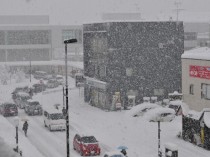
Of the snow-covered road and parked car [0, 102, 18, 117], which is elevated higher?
parked car [0, 102, 18, 117]

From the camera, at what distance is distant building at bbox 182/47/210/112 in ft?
103

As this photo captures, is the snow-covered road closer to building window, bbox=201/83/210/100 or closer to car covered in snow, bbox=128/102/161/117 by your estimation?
car covered in snow, bbox=128/102/161/117

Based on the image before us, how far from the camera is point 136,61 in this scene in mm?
52094

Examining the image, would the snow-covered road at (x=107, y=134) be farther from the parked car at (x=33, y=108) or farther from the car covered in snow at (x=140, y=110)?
the parked car at (x=33, y=108)

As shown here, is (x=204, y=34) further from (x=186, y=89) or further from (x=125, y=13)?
(x=186, y=89)

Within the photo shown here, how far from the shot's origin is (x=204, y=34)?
12038 cm

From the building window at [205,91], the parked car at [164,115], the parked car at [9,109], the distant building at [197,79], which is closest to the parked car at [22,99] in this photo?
the parked car at [9,109]

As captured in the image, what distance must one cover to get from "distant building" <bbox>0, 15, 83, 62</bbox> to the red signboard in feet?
261

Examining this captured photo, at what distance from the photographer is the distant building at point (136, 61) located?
51.2 metres

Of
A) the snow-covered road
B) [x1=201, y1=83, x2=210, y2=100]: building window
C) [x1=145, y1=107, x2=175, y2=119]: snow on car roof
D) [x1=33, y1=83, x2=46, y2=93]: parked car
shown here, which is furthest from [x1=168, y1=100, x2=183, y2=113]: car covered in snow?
[x1=33, y1=83, x2=46, y2=93]: parked car

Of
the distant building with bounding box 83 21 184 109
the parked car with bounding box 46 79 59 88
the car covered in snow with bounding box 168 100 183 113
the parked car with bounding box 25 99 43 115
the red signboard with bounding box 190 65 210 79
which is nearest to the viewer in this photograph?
the red signboard with bounding box 190 65 210 79

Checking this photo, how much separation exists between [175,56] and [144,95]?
20.6 feet

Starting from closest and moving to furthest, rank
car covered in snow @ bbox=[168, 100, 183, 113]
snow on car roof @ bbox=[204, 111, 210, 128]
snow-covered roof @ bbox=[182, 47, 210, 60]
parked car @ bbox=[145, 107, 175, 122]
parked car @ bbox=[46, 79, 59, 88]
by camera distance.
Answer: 1. snow on car roof @ bbox=[204, 111, 210, 128]
2. snow-covered roof @ bbox=[182, 47, 210, 60]
3. parked car @ bbox=[145, 107, 175, 122]
4. car covered in snow @ bbox=[168, 100, 183, 113]
5. parked car @ bbox=[46, 79, 59, 88]

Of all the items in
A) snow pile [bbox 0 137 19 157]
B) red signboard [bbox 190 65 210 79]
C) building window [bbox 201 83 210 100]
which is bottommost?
building window [bbox 201 83 210 100]
